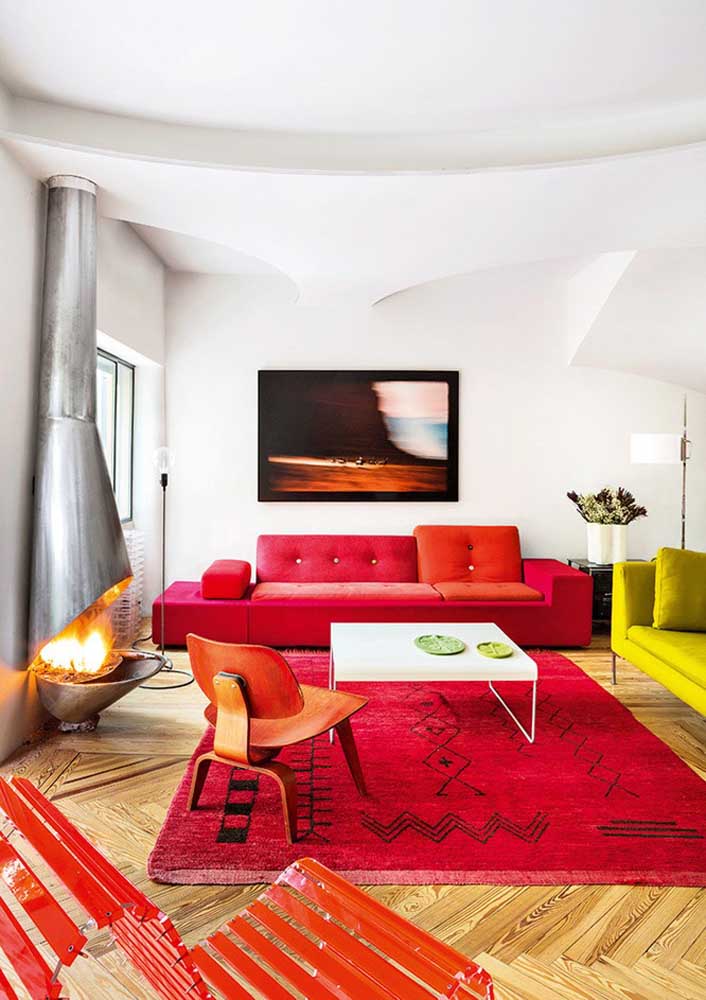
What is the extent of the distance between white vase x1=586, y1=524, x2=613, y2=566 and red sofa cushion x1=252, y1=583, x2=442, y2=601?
51.3 inches

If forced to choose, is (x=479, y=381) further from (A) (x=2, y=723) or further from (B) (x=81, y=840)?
(B) (x=81, y=840)

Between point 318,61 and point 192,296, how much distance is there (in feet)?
10.3

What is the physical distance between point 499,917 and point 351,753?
823 mm

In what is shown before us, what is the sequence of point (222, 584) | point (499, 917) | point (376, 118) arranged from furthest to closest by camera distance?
1. point (222, 584)
2. point (376, 118)
3. point (499, 917)

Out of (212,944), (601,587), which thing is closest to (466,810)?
(212,944)

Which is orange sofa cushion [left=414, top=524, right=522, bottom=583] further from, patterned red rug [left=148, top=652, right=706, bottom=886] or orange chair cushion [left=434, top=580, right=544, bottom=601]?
patterned red rug [left=148, top=652, right=706, bottom=886]

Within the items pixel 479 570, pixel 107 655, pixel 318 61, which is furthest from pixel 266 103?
pixel 479 570

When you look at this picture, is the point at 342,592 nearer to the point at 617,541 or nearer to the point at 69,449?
the point at 617,541

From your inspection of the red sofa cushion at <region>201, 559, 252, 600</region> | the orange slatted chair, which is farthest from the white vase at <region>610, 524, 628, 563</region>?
the orange slatted chair

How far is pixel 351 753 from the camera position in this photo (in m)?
2.65

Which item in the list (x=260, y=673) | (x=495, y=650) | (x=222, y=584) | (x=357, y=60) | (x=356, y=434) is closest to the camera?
(x=260, y=673)

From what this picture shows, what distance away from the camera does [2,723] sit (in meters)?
2.91

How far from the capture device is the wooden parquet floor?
1721mm

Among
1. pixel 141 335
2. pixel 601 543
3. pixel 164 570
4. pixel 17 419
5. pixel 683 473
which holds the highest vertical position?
pixel 141 335
